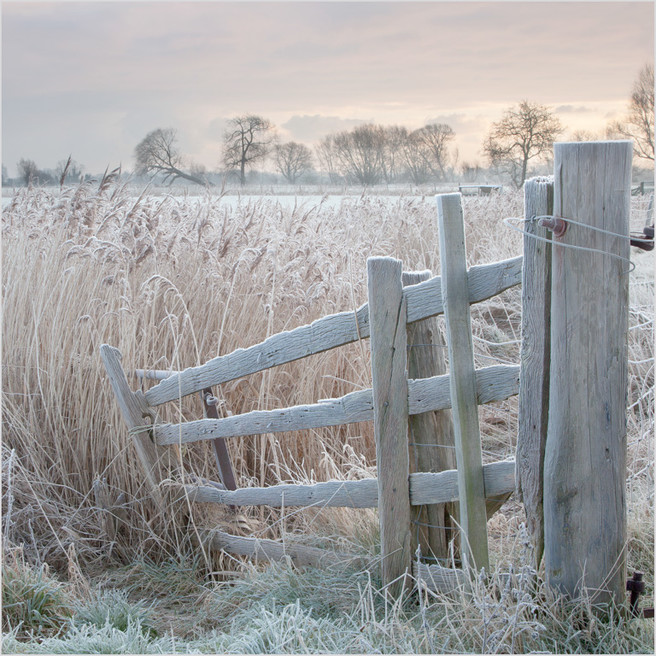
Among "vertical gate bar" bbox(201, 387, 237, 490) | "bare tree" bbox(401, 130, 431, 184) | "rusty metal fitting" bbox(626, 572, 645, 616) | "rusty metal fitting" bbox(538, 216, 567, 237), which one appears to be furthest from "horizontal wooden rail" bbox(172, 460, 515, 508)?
"bare tree" bbox(401, 130, 431, 184)

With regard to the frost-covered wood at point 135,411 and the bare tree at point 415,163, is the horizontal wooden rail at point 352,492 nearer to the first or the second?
the frost-covered wood at point 135,411

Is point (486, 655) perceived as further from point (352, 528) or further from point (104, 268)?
point (104, 268)

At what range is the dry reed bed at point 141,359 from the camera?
12.3 feet

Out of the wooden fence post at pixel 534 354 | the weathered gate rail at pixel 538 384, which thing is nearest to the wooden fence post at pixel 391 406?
the weathered gate rail at pixel 538 384

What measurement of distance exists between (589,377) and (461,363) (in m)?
0.43

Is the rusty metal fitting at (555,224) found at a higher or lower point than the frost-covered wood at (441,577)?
higher

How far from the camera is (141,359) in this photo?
4.07 meters

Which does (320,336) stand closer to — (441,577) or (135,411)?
(441,577)

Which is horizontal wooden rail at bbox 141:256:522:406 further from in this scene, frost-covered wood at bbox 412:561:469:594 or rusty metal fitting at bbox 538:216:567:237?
frost-covered wood at bbox 412:561:469:594

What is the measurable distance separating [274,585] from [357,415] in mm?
902

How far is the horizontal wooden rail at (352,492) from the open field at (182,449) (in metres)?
0.14

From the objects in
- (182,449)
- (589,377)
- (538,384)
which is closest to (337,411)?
(538,384)

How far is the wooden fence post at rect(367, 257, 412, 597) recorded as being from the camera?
2.48m

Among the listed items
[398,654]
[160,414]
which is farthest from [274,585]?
[160,414]
